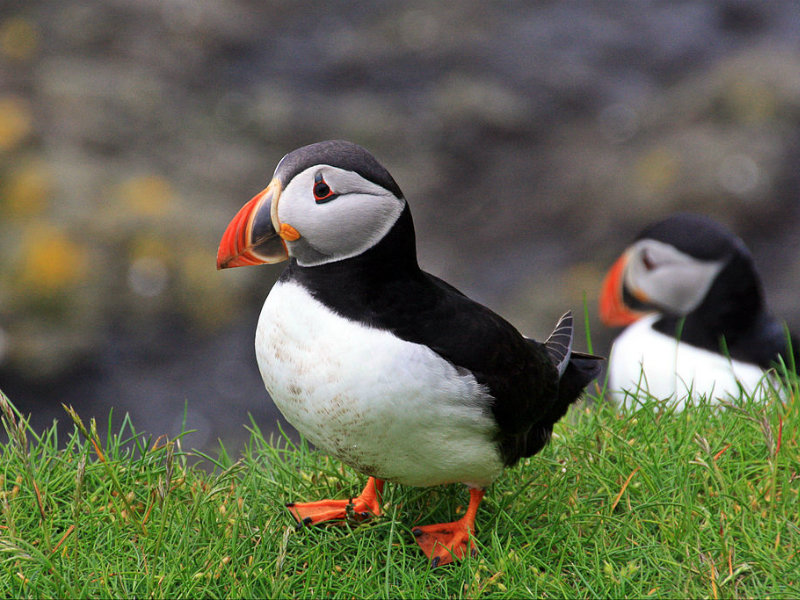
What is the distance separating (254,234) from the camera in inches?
99.7

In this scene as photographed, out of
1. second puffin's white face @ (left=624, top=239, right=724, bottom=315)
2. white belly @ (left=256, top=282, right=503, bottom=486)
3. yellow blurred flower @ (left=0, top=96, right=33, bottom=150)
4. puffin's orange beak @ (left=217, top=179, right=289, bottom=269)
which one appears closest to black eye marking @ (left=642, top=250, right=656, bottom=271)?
second puffin's white face @ (left=624, top=239, right=724, bottom=315)

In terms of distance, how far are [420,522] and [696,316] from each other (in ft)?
10.6

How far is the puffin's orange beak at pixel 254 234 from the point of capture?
2523 mm

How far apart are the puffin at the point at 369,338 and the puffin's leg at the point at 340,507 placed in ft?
0.86

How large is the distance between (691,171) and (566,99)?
6.43ft

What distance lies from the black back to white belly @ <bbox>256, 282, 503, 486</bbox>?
0.13ft

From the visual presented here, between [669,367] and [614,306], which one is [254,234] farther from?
[614,306]

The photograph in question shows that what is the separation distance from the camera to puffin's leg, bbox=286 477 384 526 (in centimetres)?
291

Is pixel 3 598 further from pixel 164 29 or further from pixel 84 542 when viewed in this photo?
pixel 164 29

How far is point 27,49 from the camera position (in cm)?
920

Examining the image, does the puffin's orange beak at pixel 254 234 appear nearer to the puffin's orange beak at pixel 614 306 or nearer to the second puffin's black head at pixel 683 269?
the second puffin's black head at pixel 683 269

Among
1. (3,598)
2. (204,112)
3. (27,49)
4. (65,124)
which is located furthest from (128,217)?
(3,598)

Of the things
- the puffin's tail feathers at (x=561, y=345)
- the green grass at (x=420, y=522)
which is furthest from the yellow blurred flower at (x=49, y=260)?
the puffin's tail feathers at (x=561, y=345)

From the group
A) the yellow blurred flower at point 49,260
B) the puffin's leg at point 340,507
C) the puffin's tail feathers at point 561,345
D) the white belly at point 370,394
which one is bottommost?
the yellow blurred flower at point 49,260
